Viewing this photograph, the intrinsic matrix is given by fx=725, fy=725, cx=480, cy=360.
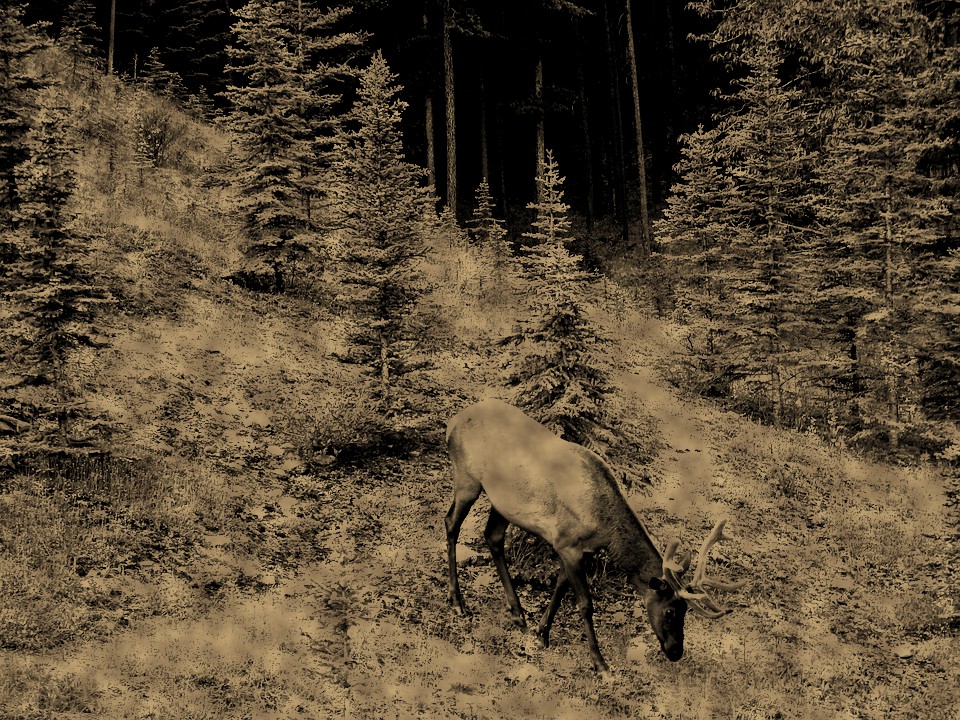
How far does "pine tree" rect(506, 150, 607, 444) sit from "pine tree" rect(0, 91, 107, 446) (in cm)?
589

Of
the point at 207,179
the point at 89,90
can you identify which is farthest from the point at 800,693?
the point at 89,90

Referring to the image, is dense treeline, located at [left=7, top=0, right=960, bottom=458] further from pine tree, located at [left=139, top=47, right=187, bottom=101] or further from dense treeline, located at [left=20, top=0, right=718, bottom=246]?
dense treeline, located at [left=20, top=0, right=718, bottom=246]

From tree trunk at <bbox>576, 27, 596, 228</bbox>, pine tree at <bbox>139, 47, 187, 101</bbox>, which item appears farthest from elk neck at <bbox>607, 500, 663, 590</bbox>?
tree trunk at <bbox>576, 27, 596, 228</bbox>

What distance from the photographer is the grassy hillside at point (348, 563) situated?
23.9 feet

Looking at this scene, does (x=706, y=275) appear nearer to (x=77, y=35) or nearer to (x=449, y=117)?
(x=449, y=117)

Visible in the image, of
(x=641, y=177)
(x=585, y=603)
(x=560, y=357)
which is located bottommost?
(x=585, y=603)

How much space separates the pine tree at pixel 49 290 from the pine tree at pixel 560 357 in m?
5.89

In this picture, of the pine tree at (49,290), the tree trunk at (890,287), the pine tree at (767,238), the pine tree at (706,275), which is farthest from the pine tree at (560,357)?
the tree trunk at (890,287)

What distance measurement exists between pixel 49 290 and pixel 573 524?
7190 millimetres

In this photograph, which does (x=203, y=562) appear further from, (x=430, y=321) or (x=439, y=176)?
(x=439, y=176)

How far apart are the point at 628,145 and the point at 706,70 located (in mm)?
6929

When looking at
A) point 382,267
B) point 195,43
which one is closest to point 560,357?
point 382,267

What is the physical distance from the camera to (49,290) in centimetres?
927

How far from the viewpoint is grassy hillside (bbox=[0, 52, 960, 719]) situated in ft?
23.9
